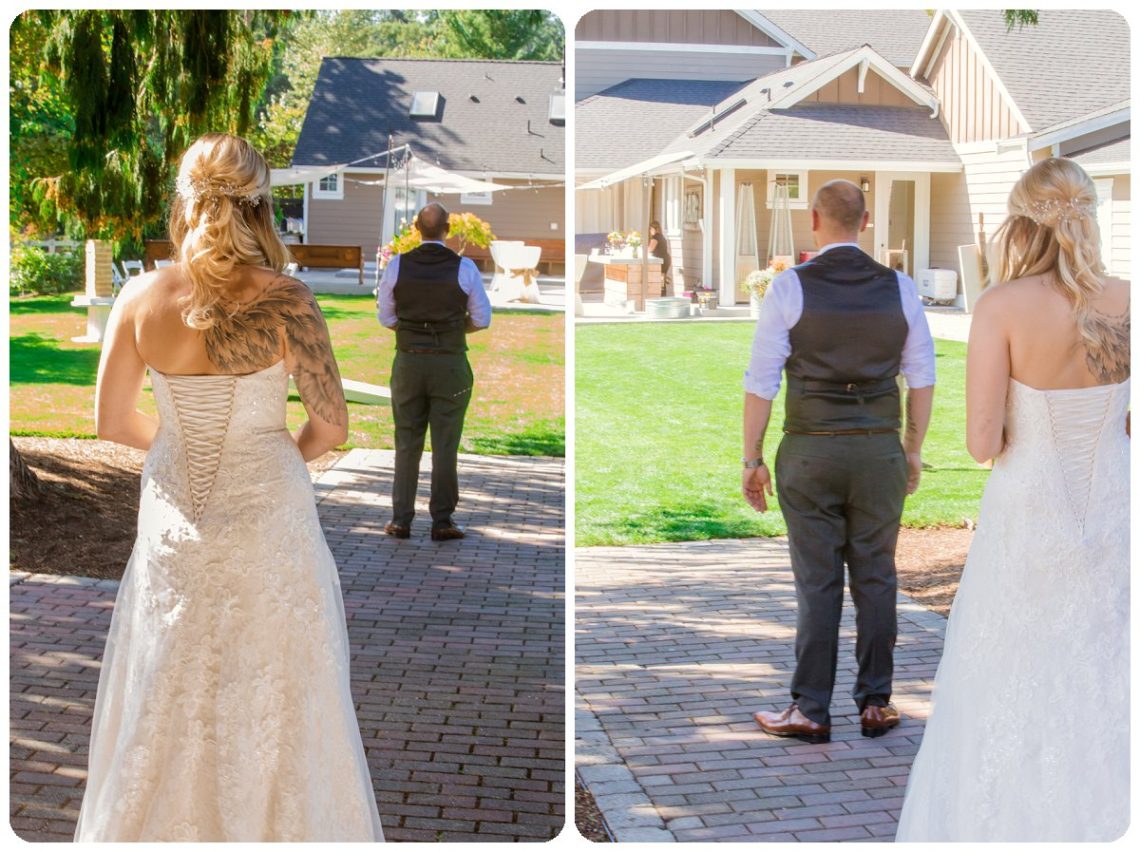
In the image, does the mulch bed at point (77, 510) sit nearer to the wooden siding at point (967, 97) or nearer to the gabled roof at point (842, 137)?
the gabled roof at point (842, 137)

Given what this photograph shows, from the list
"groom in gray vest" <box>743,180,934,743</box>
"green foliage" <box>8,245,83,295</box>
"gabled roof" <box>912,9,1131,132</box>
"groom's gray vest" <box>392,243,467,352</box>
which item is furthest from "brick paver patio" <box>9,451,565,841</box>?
"green foliage" <box>8,245,83,295</box>

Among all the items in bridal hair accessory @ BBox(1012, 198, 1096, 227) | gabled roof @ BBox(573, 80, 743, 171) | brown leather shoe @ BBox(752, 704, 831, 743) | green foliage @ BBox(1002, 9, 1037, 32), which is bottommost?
brown leather shoe @ BBox(752, 704, 831, 743)

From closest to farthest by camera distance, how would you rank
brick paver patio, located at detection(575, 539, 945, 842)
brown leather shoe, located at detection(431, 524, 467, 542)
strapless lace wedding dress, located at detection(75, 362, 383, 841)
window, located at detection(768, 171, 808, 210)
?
strapless lace wedding dress, located at detection(75, 362, 383, 841) → brick paver patio, located at detection(575, 539, 945, 842) → window, located at detection(768, 171, 808, 210) → brown leather shoe, located at detection(431, 524, 467, 542)

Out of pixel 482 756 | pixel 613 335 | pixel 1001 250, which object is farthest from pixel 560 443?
pixel 1001 250

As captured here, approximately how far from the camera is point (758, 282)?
4445 millimetres

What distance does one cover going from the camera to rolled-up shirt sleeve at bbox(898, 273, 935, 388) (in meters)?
3.71

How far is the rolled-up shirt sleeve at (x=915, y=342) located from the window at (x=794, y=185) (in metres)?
1.02

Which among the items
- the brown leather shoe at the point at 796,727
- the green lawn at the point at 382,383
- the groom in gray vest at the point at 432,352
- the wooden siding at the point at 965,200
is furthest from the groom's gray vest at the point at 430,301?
the brown leather shoe at the point at 796,727

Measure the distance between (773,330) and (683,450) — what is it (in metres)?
5.41

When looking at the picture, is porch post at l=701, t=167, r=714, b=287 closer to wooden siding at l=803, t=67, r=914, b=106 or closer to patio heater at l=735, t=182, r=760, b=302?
patio heater at l=735, t=182, r=760, b=302

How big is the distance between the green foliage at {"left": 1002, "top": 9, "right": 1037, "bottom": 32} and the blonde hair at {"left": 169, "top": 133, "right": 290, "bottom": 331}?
8.18 ft

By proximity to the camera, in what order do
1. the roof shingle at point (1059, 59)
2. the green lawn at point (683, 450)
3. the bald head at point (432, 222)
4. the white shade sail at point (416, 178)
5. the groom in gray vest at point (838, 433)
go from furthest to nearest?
1. the green lawn at point (683, 450)
2. the bald head at point (432, 222)
3. the white shade sail at point (416, 178)
4. the roof shingle at point (1059, 59)
5. the groom in gray vest at point (838, 433)

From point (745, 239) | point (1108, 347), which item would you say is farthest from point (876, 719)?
point (745, 239)

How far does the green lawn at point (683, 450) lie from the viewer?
7.16m
